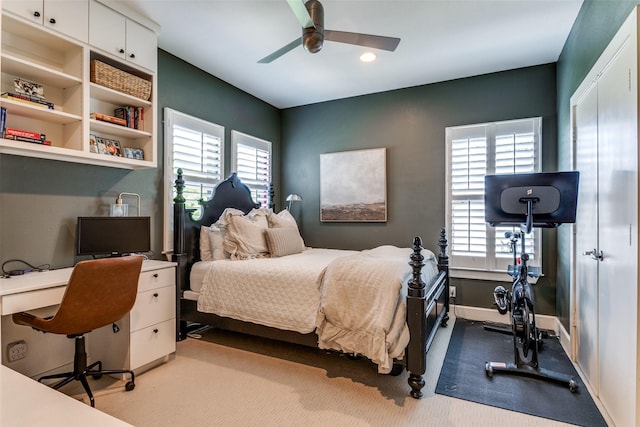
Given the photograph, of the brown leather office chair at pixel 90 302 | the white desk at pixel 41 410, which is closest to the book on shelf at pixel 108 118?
the brown leather office chair at pixel 90 302

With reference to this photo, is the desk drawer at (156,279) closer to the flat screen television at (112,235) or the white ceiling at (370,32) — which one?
the flat screen television at (112,235)

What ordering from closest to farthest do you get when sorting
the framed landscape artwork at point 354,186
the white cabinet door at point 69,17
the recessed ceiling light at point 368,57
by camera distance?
1. the white cabinet door at point 69,17
2. the recessed ceiling light at point 368,57
3. the framed landscape artwork at point 354,186

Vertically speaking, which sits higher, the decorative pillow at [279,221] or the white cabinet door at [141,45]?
the white cabinet door at [141,45]

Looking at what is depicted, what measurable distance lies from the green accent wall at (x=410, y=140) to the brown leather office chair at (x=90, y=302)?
2.99 meters

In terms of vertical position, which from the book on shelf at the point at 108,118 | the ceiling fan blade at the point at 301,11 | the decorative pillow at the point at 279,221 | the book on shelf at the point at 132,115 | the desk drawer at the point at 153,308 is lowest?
the desk drawer at the point at 153,308

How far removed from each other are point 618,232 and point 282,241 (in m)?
2.79

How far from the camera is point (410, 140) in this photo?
Result: 14.6 ft

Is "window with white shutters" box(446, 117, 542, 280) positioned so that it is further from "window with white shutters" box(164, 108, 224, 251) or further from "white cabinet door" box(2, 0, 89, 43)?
"white cabinet door" box(2, 0, 89, 43)

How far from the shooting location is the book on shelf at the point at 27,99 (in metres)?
2.26

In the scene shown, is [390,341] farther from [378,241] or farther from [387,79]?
[387,79]

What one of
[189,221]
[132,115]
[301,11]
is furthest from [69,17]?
[189,221]

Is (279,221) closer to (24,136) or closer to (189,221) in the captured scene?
(189,221)

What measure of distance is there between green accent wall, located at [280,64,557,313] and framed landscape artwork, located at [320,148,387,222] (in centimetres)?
10

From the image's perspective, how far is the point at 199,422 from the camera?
6.97ft
